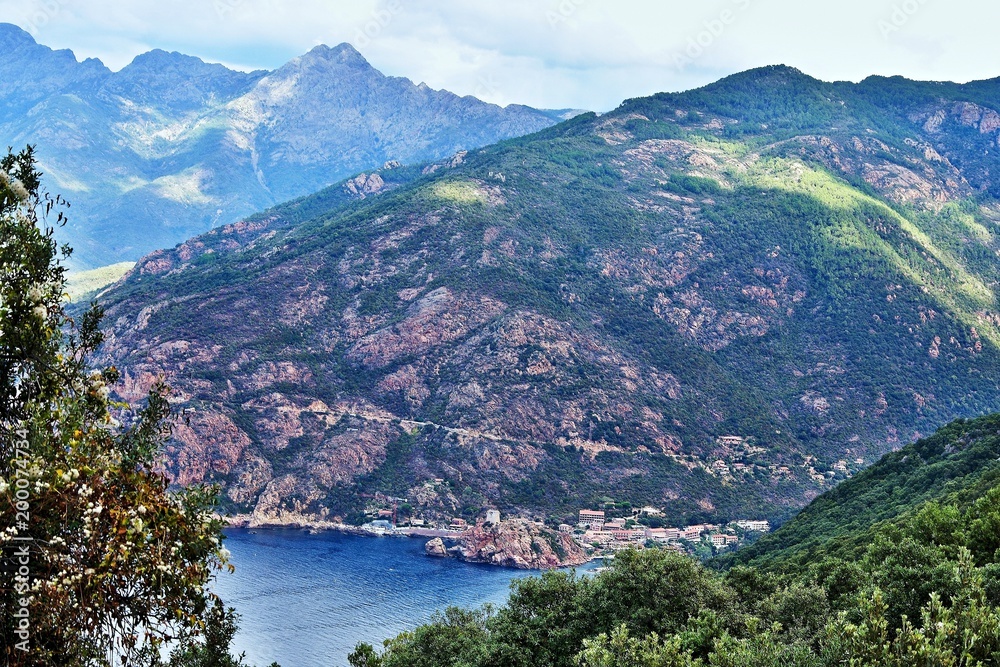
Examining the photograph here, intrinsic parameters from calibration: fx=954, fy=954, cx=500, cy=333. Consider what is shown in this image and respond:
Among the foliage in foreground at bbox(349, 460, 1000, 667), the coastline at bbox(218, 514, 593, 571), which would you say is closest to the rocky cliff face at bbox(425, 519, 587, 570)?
the coastline at bbox(218, 514, 593, 571)

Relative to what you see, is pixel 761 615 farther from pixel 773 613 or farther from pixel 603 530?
pixel 603 530

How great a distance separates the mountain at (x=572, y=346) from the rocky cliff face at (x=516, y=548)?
27.0 ft

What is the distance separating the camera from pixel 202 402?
444ft

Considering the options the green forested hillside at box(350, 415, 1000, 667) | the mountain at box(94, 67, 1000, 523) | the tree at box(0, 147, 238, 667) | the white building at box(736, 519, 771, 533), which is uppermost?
the mountain at box(94, 67, 1000, 523)

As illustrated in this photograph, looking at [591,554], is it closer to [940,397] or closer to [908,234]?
[940,397]

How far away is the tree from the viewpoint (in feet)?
41.2

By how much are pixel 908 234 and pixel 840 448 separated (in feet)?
187

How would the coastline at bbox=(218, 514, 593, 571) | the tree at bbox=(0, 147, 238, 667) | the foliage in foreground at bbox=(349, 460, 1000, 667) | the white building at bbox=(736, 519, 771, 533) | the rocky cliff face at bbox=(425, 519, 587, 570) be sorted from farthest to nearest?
the white building at bbox=(736, 519, 771, 533), the coastline at bbox=(218, 514, 593, 571), the rocky cliff face at bbox=(425, 519, 587, 570), the foliage in foreground at bbox=(349, 460, 1000, 667), the tree at bbox=(0, 147, 238, 667)

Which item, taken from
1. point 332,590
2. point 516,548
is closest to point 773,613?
point 332,590

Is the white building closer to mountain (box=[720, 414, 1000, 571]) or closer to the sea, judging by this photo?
the sea

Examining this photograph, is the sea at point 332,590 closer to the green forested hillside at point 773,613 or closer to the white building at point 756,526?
the white building at point 756,526

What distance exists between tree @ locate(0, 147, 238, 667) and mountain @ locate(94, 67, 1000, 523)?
11531 cm

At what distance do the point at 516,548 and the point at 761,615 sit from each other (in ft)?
270

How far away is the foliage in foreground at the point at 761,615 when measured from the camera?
733 inches
